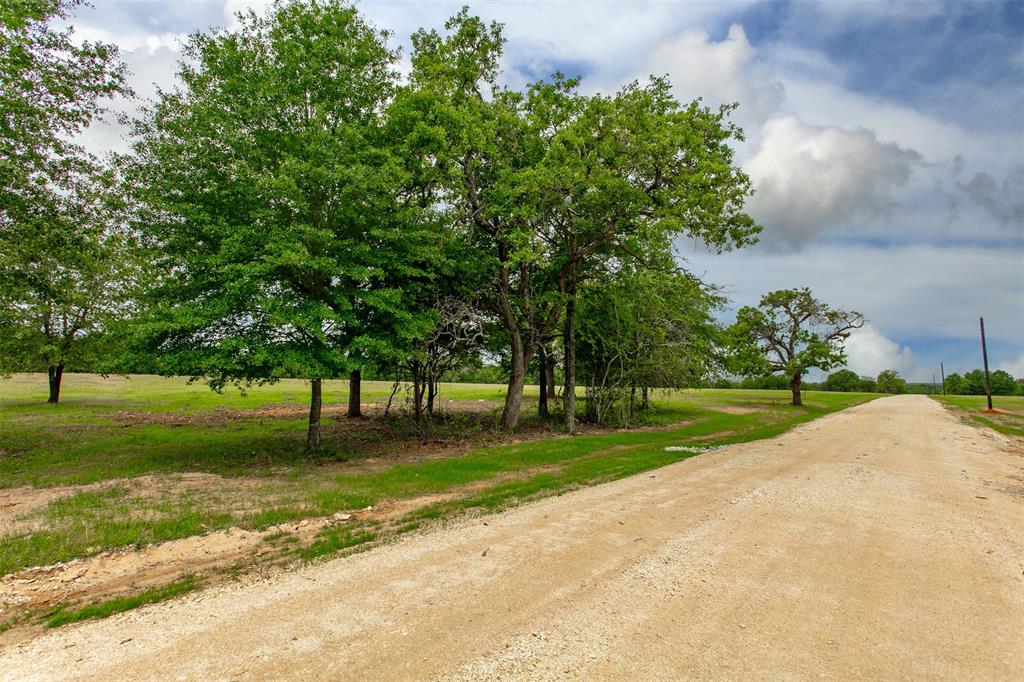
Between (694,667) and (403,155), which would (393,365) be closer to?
(403,155)

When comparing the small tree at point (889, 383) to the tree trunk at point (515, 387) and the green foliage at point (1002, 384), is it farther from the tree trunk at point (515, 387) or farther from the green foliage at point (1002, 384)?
the tree trunk at point (515, 387)

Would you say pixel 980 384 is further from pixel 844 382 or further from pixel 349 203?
pixel 349 203

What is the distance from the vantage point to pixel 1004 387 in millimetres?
102625

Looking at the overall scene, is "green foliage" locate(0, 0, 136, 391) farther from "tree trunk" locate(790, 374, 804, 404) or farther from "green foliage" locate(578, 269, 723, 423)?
"tree trunk" locate(790, 374, 804, 404)

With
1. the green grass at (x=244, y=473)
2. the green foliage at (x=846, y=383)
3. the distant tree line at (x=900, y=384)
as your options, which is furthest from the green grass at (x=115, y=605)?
the green foliage at (x=846, y=383)

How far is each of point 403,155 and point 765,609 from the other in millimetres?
15290

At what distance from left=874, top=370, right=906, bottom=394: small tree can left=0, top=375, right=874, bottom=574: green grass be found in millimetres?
115793

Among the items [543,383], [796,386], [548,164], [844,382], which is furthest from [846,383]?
[548,164]

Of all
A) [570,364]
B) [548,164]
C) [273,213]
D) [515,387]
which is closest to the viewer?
[273,213]

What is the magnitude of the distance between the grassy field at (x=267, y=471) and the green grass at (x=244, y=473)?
0.04m

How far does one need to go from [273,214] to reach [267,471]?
659cm

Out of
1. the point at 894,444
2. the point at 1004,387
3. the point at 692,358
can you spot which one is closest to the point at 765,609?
the point at 894,444

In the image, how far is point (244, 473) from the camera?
1230 centimetres

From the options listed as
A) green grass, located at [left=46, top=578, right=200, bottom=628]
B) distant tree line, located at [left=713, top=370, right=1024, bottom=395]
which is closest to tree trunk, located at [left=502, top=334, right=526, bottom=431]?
green grass, located at [left=46, top=578, right=200, bottom=628]
